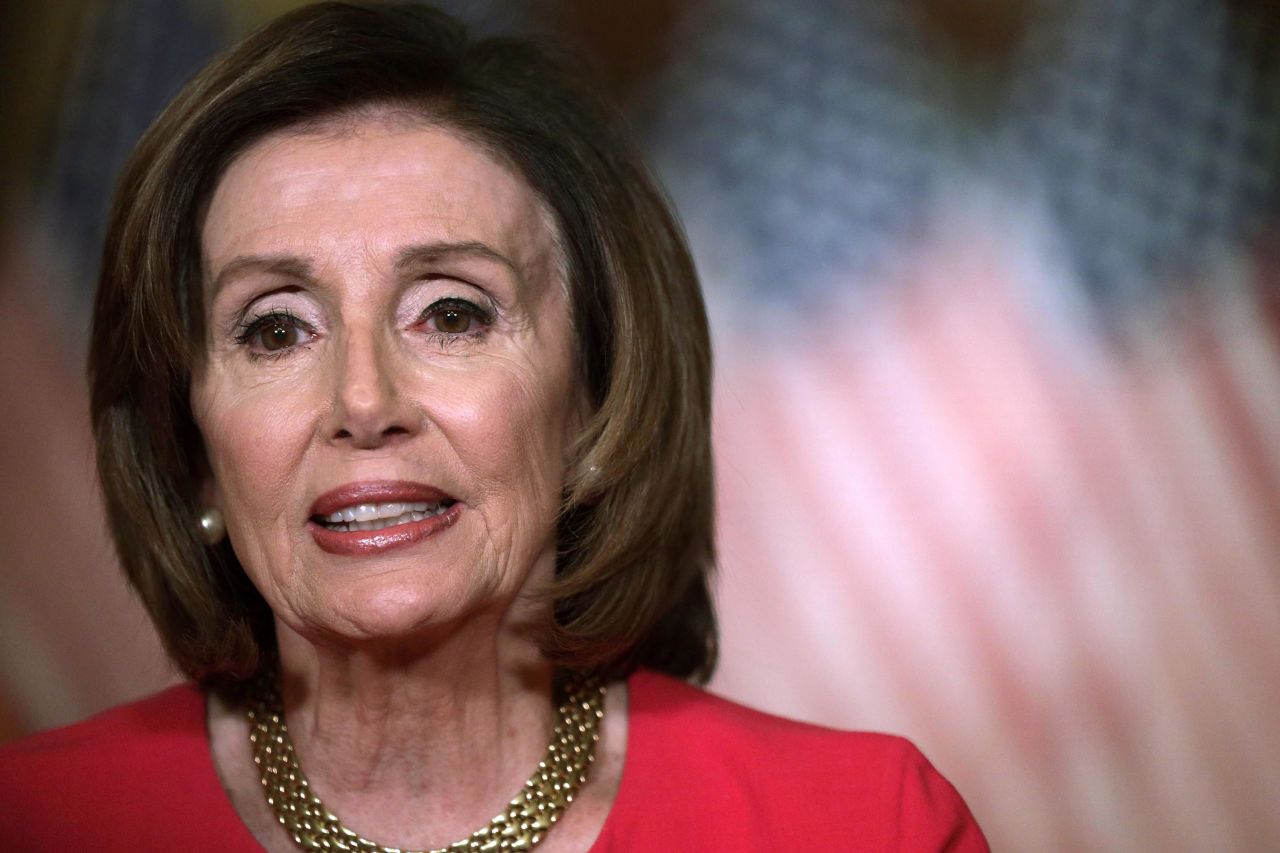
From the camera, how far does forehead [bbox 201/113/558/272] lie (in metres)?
1.72

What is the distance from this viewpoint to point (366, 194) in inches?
68.6

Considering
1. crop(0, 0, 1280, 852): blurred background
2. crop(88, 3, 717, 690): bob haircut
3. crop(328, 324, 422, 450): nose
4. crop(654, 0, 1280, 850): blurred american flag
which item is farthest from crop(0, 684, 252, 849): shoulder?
crop(654, 0, 1280, 850): blurred american flag

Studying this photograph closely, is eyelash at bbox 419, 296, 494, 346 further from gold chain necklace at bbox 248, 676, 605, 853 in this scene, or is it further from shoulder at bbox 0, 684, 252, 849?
shoulder at bbox 0, 684, 252, 849

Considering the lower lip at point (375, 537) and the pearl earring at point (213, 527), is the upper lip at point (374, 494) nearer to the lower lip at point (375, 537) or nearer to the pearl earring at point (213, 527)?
the lower lip at point (375, 537)

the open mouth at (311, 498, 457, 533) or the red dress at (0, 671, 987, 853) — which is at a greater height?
the open mouth at (311, 498, 457, 533)

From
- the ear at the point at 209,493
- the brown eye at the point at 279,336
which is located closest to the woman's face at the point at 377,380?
the brown eye at the point at 279,336

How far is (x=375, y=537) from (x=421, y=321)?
0.27m

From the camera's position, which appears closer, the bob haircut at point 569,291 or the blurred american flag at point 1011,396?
the bob haircut at point 569,291

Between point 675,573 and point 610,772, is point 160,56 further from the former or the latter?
point 610,772

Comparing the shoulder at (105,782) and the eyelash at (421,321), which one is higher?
the eyelash at (421,321)

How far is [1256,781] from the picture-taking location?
269cm

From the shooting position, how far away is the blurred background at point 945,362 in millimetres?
2771

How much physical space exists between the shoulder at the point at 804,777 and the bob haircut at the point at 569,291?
0.15 metres

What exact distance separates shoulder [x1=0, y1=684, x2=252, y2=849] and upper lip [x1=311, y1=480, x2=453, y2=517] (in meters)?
0.43
